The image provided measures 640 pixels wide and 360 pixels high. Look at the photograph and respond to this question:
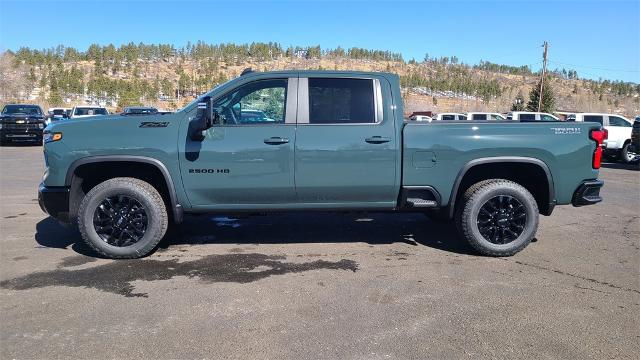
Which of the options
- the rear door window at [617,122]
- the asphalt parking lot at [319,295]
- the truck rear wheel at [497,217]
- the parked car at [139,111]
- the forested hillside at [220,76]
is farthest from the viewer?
the forested hillside at [220,76]

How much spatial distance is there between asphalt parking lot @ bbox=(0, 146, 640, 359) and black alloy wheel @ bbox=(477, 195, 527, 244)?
10.5 inches

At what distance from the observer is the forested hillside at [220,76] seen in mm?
58469

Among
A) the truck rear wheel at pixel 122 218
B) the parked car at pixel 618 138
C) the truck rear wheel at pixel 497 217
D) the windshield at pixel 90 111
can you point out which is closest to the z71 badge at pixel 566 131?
the truck rear wheel at pixel 497 217

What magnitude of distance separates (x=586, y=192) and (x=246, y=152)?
12.3 feet

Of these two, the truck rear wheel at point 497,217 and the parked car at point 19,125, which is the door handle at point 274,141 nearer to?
the truck rear wheel at point 497,217

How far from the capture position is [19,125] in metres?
21.7

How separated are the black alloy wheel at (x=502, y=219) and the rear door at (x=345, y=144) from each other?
1.04 m

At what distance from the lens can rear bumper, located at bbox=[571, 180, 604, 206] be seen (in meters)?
5.19

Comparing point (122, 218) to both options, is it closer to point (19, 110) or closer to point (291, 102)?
point (291, 102)

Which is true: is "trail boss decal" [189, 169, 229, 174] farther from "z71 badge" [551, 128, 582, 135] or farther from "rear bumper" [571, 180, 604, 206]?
"rear bumper" [571, 180, 604, 206]

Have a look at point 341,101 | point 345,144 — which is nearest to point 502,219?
point 345,144

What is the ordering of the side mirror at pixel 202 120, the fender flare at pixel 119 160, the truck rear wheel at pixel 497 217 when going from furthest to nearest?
the truck rear wheel at pixel 497 217
the fender flare at pixel 119 160
the side mirror at pixel 202 120

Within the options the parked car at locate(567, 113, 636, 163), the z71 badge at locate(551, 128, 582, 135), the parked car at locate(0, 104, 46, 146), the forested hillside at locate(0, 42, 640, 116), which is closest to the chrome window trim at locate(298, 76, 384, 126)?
the z71 badge at locate(551, 128, 582, 135)

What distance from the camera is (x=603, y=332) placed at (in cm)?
346
